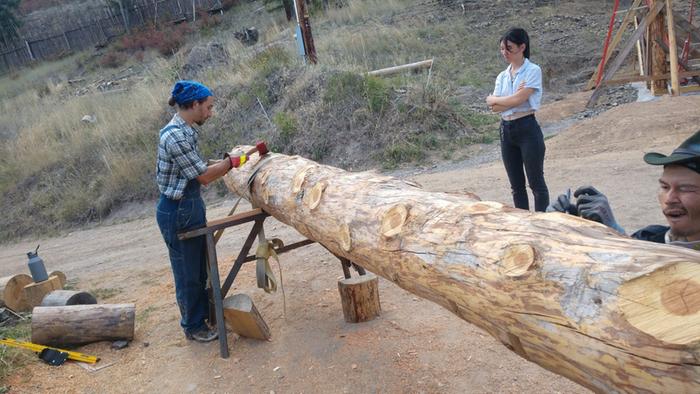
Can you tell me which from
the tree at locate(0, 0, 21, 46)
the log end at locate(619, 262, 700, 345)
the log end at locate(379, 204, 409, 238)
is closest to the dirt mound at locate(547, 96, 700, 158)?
the log end at locate(379, 204, 409, 238)

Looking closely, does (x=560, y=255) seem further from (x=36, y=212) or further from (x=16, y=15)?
(x=16, y=15)

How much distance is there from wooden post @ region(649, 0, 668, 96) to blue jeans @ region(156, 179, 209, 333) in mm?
9119

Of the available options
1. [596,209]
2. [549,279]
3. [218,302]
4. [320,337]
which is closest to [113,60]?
[218,302]

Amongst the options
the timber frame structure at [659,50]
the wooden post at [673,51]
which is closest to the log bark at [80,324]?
Result: the timber frame structure at [659,50]

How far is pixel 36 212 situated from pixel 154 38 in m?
15.7

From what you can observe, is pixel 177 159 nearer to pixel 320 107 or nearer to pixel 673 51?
pixel 320 107

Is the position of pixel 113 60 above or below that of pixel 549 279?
above

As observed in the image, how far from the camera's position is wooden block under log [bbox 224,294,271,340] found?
4.09 meters

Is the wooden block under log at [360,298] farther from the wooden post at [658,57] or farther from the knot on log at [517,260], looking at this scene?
the wooden post at [658,57]

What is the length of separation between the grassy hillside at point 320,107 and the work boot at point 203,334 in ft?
16.8

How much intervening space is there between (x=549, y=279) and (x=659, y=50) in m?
10.3

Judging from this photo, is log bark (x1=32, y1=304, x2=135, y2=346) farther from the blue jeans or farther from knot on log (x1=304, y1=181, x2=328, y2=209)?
knot on log (x1=304, y1=181, x2=328, y2=209)

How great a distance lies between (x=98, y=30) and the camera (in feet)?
90.6

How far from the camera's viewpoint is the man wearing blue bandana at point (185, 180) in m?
3.88
